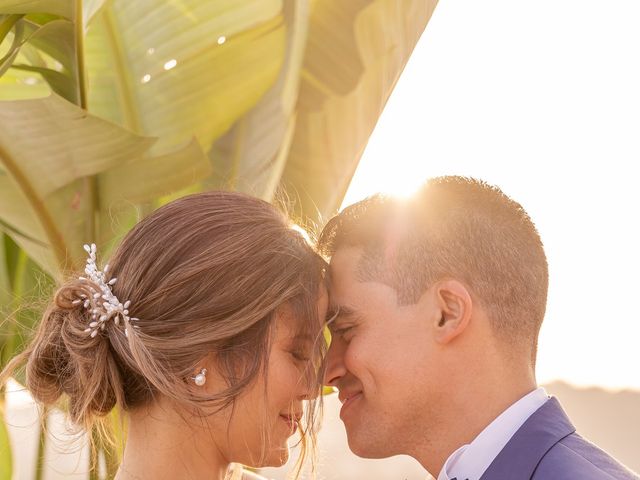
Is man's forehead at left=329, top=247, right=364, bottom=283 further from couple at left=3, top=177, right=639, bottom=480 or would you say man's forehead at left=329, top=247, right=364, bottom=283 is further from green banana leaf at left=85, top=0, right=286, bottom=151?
green banana leaf at left=85, top=0, right=286, bottom=151

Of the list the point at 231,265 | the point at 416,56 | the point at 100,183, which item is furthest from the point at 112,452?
the point at 416,56

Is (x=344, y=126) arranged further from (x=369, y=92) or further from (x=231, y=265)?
(x=231, y=265)

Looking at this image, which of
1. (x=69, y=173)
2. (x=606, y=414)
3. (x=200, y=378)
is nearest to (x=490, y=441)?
(x=200, y=378)

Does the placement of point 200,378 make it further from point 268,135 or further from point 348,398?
point 268,135

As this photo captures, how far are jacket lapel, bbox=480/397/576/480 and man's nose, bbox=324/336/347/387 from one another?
484 mm

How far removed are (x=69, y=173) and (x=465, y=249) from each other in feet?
3.83

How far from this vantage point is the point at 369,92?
9.56 ft

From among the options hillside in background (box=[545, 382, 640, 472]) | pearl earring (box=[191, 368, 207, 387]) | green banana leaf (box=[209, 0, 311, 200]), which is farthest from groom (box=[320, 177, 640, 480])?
hillside in background (box=[545, 382, 640, 472])

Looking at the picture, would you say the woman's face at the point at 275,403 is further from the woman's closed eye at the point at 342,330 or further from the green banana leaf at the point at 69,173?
the green banana leaf at the point at 69,173

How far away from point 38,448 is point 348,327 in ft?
4.71

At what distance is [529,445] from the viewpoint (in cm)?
188

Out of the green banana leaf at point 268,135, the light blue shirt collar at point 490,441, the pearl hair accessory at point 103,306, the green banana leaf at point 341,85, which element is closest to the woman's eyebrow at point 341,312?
the light blue shirt collar at point 490,441

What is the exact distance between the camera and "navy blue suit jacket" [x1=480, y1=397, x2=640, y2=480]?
70.2 inches

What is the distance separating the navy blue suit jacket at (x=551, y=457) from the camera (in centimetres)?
178
